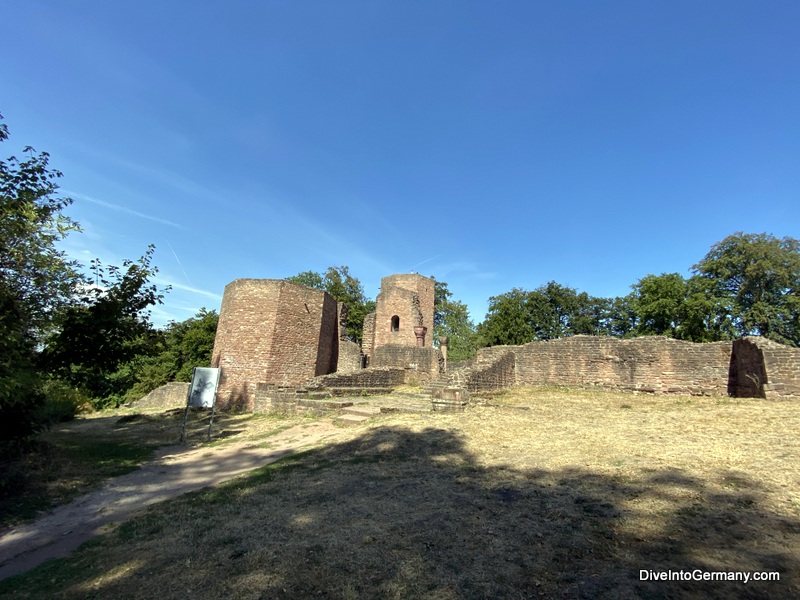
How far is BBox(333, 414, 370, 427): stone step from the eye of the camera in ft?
33.9

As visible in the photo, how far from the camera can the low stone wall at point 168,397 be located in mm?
27188

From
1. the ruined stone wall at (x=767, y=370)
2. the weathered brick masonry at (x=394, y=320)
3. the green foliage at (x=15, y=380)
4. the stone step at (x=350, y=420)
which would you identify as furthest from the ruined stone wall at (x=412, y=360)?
the green foliage at (x=15, y=380)

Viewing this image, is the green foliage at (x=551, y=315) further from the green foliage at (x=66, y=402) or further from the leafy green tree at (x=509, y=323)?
the green foliage at (x=66, y=402)

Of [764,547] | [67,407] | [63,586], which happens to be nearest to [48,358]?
[63,586]

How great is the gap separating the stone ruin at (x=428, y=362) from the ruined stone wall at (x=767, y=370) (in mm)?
25

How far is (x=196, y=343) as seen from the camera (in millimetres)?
34406

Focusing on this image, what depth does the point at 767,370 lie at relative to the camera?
465 inches

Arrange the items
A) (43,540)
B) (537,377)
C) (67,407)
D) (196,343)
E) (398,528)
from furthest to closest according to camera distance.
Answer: (196,343) → (67,407) → (537,377) → (43,540) → (398,528)

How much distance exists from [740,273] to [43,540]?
42.5m

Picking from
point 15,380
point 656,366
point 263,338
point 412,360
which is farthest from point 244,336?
point 656,366

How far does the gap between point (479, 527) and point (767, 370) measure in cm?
1333

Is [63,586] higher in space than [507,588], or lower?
lower

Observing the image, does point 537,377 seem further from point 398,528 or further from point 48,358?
point 48,358

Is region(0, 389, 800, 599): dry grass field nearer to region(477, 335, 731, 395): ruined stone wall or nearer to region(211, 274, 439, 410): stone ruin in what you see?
region(477, 335, 731, 395): ruined stone wall
